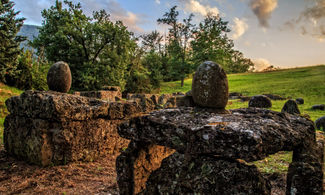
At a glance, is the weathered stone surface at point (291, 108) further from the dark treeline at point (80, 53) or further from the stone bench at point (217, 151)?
the dark treeline at point (80, 53)

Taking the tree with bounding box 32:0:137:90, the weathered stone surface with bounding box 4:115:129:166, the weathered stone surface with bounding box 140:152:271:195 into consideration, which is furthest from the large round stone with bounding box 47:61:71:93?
the tree with bounding box 32:0:137:90

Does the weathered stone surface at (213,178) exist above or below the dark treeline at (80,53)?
below

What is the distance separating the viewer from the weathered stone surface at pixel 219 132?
219 cm

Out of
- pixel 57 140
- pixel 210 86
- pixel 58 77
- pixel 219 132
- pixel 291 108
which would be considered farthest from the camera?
pixel 291 108

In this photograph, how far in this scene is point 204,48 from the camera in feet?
138

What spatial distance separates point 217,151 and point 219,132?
23cm

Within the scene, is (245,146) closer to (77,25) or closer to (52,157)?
(52,157)

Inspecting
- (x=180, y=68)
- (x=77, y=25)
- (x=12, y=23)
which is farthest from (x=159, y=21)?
(x=12, y=23)

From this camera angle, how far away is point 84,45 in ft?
80.0

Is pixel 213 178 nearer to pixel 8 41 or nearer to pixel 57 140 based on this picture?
pixel 57 140

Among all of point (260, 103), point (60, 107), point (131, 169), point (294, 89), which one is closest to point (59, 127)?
point (60, 107)

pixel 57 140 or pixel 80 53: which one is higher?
pixel 80 53

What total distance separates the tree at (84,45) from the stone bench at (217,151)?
2163 centimetres

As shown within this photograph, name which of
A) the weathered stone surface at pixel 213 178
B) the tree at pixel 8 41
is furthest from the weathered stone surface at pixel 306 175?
the tree at pixel 8 41
